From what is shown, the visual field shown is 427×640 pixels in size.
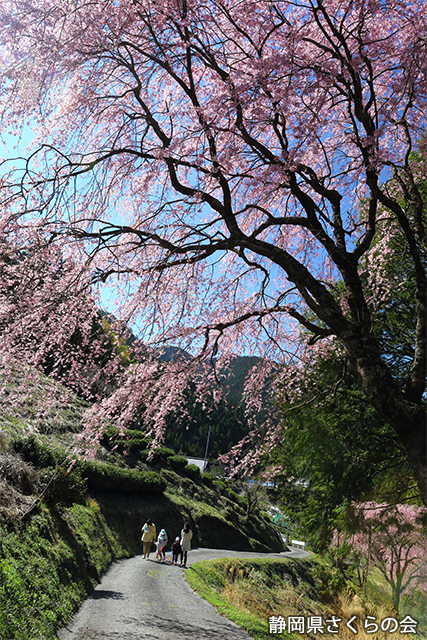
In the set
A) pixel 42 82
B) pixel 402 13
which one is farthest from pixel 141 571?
pixel 402 13

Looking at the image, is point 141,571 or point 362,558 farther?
point 362,558

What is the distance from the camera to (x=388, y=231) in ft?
25.7

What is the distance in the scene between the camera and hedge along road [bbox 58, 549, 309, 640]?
5.81m

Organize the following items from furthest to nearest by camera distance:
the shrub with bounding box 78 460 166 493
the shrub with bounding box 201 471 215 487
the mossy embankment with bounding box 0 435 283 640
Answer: the shrub with bounding box 201 471 215 487
the shrub with bounding box 78 460 166 493
the mossy embankment with bounding box 0 435 283 640

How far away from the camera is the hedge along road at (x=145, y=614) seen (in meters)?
5.81

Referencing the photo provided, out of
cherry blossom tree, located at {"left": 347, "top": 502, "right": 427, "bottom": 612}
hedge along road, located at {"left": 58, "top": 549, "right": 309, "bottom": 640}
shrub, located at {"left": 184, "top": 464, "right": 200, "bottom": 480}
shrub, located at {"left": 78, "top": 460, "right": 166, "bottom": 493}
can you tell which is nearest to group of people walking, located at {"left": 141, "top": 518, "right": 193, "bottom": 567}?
hedge along road, located at {"left": 58, "top": 549, "right": 309, "bottom": 640}

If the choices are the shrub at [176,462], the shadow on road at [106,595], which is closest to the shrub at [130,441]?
→ the shrub at [176,462]

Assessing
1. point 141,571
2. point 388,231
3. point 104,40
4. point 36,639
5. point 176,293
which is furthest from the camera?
point 141,571

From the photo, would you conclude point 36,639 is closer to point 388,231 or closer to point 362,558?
point 388,231

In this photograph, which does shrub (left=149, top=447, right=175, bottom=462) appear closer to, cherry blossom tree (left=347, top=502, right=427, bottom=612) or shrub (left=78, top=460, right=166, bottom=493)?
shrub (left=78, top=460, right=166, bottom=493)

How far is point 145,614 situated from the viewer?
6816 millimetres

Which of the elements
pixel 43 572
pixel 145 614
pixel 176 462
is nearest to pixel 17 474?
pixel 43 572

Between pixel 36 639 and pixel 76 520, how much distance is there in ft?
19.1

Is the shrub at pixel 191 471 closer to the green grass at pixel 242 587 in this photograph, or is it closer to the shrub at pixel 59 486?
the green grass at pixel 242 587
